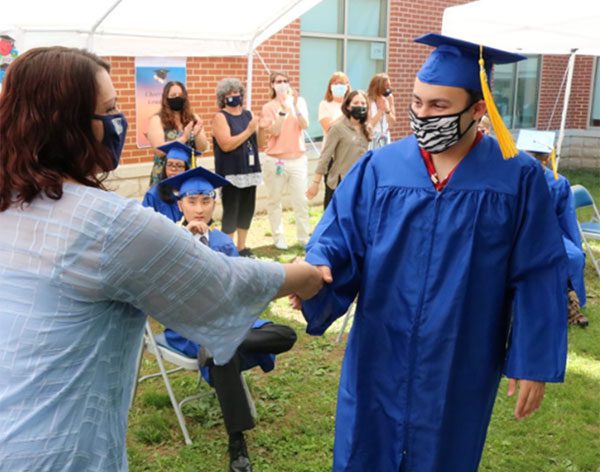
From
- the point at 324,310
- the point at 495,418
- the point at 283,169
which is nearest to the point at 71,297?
the point at 324,310

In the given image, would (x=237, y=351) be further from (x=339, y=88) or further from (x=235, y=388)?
Result: (x=339, y=88)

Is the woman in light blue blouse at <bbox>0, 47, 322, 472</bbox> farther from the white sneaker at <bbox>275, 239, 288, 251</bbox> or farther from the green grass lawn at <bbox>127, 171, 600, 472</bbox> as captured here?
the white sneaker at <bbox>275, 239, 288, 251</bbox>

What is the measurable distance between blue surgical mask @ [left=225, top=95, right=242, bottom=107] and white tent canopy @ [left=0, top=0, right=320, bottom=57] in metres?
0.52

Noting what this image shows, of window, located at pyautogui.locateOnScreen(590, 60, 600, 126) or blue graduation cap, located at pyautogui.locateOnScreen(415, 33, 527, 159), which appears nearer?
blue graduation cap, located at pyautogui.locateOnScreen(415, 33, 527, 159)

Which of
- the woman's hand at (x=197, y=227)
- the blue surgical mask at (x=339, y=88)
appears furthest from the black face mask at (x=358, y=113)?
the woman's hand at (x=197, y=227)

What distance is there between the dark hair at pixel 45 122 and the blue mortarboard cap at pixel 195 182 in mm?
2571

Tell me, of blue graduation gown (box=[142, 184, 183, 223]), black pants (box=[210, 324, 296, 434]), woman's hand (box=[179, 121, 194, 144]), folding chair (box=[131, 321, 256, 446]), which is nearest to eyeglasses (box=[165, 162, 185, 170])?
blue graduation gown (box=[142, 184, 183, 223])

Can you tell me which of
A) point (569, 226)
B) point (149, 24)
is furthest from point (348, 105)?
point (569, 226)

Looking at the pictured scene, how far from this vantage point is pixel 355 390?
2.49 meters

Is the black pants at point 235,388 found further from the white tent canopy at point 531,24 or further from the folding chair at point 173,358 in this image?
the white tent canopy at point 531,24

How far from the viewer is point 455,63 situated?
238 cm

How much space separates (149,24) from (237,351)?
3701 mm

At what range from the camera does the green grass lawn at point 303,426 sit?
149 inches

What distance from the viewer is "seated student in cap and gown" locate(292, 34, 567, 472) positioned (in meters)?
2.32
